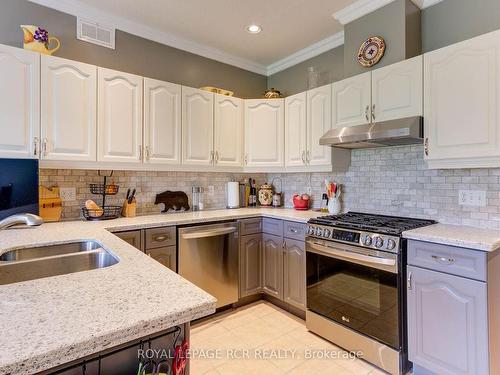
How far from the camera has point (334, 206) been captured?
285 cm

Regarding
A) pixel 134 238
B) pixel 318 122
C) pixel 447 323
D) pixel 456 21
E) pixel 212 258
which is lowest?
pixel 447 323

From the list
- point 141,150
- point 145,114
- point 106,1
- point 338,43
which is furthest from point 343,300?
point 106,1

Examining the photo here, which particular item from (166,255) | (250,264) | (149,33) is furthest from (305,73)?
(166,255)

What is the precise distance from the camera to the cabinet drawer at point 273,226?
9.07ft

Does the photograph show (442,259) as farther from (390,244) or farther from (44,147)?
(44,147)

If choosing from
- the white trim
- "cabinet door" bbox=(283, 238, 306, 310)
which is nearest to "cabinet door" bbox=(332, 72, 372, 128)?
the white trim

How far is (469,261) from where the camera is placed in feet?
5.19

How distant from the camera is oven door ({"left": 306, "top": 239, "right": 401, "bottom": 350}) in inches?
73.5

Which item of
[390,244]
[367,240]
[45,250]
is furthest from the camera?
[367,240]

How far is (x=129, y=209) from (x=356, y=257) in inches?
78.0

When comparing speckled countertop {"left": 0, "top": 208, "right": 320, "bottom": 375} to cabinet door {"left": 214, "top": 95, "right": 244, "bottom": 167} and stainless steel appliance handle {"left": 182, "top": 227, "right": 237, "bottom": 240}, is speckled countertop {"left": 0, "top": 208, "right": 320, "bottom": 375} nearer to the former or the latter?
stainless steel appliance handle {"left": 182, "top": 227, "right": 237, "bottom": 240}

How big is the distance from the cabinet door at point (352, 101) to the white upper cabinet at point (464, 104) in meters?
0.44

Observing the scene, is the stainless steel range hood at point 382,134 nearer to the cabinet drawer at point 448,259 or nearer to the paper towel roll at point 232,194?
the cabinet drawer at point 448,259

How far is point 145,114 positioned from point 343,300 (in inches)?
89.6
